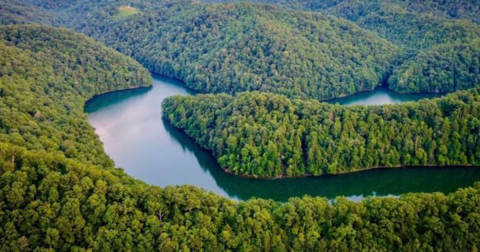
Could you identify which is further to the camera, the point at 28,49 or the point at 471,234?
the point at 28,49

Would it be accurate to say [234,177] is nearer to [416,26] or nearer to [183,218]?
[183,218]

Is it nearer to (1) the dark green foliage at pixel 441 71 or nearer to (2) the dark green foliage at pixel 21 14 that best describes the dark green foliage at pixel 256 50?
(1) the dark green foliage at pixel 441 71

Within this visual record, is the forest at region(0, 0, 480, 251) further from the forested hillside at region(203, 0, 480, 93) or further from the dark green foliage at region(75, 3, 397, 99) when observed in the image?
the forested hillside at region(203, 0, 480, 93)

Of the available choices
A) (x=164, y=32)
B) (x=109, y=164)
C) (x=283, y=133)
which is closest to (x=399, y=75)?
(x=283, y=133)

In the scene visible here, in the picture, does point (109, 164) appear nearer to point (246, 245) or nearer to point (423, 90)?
point (246, 245)

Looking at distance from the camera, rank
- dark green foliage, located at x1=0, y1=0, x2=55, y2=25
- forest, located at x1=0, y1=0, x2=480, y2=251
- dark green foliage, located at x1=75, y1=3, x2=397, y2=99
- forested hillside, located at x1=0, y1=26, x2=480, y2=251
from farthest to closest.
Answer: dark green foliage, located at x1=0, y1=0, x2=55, y2=25, dark green foliage, located at x1=75, y1=3, x2=397, y2=99, forest, located at x1=0, y1=0, x2=480, y2=251, forested hillside, located at x1=0, y1=26, x2=480, y2=251

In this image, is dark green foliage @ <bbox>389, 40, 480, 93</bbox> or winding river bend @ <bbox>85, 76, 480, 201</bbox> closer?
winding river bend @ <bbox>85, 76, 480, 201</bbox>

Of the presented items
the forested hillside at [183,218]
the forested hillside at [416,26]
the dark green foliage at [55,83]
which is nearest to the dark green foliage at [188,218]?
the forested hillside at [183,218]

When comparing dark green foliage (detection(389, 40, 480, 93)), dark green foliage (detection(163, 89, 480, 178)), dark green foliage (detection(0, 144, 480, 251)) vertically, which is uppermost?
dark green foliage (detection(0, 144, 480, 251))

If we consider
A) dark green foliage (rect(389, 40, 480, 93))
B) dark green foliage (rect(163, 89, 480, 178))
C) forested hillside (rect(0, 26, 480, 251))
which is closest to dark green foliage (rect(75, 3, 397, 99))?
dark green foliage (rect(389, 40, 480, 93))
